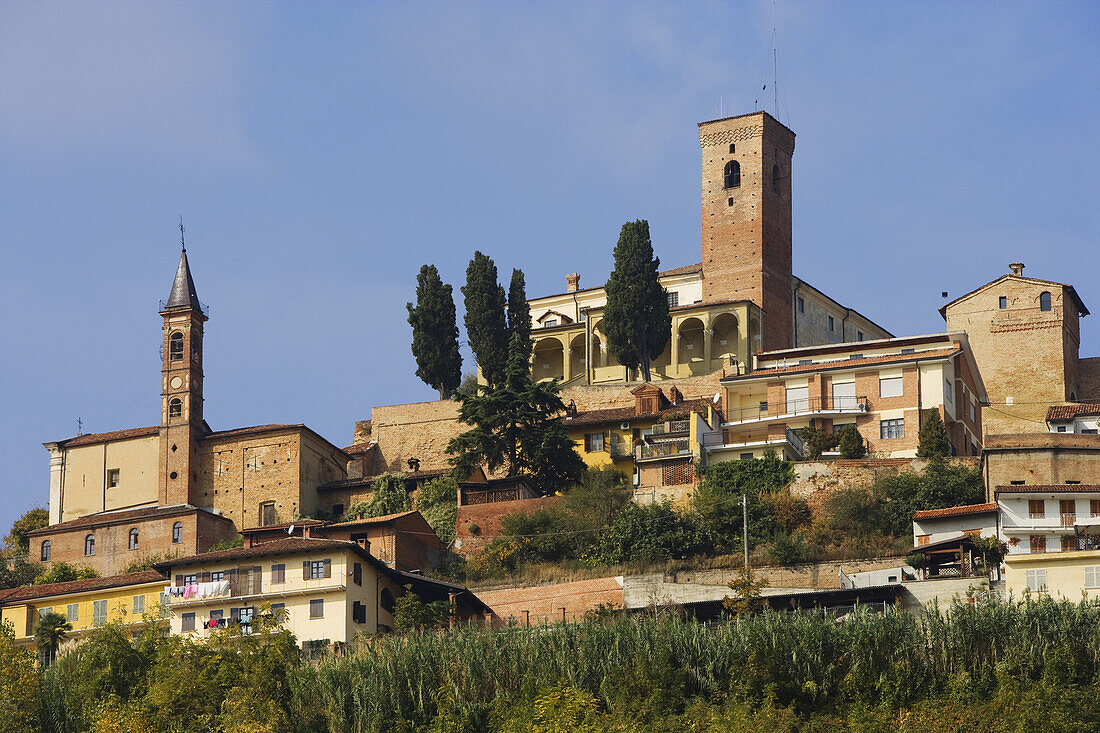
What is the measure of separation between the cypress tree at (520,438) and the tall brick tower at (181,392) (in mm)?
12051

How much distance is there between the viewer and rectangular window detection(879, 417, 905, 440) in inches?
2641

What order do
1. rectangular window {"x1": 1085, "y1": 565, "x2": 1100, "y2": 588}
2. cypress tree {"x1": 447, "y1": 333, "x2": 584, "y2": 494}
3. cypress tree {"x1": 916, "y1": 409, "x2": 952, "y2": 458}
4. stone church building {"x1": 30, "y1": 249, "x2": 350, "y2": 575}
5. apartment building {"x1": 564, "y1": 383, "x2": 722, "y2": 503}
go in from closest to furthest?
rectangular window {"x1": 1085, "y1": 565, "x2": 1100, "y2": 588}
cypress tree {"x1": 916, "y1": 409, "x2": 952, "y2": 458}
apartment building {"x1": 564, "y1": 383, "x2": 722, "y2": 503}
cypress tree {"x1": 447, "y1": 333, "x2": 584, "y2": 494}
stone church building {"x1": 30, "y1": 249, "x2": 350, "y2": 575}

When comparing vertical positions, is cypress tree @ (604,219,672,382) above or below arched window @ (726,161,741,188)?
below

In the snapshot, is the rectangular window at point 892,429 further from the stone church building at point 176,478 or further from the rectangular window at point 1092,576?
the stone church building at point 176,478

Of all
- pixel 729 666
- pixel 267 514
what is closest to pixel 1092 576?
pixel 729 666

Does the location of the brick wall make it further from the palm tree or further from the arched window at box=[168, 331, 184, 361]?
the arched window at box=[168, 331, 184, 361]

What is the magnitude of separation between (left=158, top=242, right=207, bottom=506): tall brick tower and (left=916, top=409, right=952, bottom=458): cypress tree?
28265 mm

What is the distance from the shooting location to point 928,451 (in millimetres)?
64875

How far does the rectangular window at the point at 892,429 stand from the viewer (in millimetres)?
67069

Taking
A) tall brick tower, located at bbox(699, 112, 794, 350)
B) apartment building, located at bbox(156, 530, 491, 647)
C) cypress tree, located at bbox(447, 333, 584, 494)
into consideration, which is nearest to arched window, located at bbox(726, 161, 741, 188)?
tall brick tower, located at bbox(699, 112, 794, 350)

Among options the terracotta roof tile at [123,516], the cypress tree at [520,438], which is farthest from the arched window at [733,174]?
the terracotta roof tile at [123,516]

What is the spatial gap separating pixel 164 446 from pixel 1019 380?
35.5m

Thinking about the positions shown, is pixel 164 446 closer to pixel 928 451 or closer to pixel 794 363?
pixel 794 363

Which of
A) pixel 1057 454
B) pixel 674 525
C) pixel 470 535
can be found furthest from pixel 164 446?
pixel 1057 454
